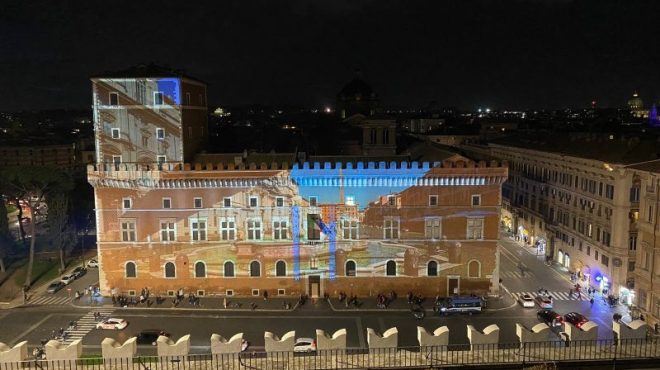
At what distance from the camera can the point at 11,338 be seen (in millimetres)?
35094

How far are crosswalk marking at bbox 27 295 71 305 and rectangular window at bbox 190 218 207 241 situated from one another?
10925mm

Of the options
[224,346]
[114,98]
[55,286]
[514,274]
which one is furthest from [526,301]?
[55,286]

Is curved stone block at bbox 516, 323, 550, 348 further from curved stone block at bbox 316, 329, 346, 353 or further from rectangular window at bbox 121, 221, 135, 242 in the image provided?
rectangular window at bbox 121, 221, 135, 242

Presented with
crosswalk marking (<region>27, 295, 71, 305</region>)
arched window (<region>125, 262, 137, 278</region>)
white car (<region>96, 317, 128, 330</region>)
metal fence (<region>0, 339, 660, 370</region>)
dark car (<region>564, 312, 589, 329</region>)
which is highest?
metal fence (<region>0, 339, 660, 370</region>)

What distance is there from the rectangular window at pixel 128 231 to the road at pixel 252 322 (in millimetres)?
5330

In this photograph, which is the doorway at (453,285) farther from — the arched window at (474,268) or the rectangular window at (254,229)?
the rectangular window at (254,229)

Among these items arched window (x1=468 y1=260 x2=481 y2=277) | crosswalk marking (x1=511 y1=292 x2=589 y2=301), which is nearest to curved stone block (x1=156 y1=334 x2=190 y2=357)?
arched window (x1=468 y1=260 x2=481 y2=277)

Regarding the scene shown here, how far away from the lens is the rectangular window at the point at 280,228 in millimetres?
41656

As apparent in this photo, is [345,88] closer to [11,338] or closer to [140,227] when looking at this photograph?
[140,227]

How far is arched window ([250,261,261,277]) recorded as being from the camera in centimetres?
4228

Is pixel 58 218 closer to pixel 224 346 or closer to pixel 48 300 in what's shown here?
pixel 48 300

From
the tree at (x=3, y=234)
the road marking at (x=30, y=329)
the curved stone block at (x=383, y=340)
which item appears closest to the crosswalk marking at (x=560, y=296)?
the curved stone block at (x=383, y=340)

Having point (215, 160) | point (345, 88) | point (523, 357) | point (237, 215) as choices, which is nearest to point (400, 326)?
point (237, 215)

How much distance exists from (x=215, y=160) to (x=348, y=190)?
11563 millimetres
